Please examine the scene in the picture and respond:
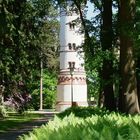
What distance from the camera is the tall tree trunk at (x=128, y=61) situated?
17.8 metres

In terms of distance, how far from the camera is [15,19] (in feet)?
111

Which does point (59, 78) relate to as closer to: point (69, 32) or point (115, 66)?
point (69, 32)

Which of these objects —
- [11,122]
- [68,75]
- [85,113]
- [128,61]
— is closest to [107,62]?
[128,61]

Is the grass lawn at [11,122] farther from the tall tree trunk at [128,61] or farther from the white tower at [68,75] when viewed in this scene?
the white tower at [68,75]

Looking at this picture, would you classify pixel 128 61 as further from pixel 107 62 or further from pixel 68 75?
pixel 68 75

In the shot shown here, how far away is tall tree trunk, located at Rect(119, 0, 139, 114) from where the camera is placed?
703 inches

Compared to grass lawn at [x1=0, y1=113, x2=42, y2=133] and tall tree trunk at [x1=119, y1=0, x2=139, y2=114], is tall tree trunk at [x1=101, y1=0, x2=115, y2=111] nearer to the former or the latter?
tall tree trunk at [x1=119, y1=0, x2=139, y2=114]

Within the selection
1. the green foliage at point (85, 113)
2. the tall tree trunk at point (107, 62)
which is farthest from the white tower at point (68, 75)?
the green foliage at point (85, 113)

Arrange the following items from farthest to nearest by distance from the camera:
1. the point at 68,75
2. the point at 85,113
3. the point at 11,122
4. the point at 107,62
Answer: the point at 68,75, the point at 11,122, the point at 107,62, the point at 85,113

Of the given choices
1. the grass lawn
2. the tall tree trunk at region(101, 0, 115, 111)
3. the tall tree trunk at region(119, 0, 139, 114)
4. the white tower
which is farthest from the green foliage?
the white tower

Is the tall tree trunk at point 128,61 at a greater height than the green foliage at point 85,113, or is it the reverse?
the tall tree trunk at point 128,61

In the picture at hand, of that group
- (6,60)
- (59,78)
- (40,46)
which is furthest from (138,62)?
(59,78)

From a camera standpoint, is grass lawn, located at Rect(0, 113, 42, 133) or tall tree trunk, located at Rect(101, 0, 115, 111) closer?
tall tree trunk, located at Rect(101, 0, 115, 111)

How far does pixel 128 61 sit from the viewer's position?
59.4 ft
